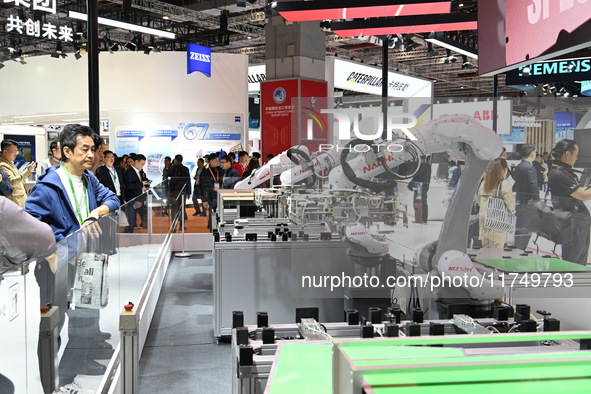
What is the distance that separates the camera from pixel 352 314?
1.81 meters

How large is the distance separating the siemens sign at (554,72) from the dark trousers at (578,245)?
472 centimetres

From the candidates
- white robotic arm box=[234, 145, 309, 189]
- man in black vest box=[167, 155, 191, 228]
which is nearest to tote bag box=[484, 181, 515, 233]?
white robotic arm box=[234, 145, 309, 189]

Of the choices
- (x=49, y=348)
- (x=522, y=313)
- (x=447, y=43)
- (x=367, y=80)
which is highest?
(x=367, y=80)

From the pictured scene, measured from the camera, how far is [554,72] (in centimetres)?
716

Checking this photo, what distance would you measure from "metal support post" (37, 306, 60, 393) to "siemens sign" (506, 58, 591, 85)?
20.8 feet

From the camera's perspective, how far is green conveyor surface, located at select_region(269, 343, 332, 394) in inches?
47.9

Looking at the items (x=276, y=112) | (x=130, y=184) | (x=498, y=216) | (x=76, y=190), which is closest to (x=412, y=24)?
(x=130, y=184)

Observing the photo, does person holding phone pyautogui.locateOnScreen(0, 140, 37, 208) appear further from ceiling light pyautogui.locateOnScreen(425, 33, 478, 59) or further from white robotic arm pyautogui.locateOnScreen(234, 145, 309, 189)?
ceiling light pyautogui.locateOnScreen(425, 33, 478, 59)

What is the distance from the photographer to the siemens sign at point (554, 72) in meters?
6.93

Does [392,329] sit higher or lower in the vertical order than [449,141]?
lower

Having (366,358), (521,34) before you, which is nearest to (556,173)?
(521,34)

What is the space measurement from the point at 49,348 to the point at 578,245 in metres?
2.32

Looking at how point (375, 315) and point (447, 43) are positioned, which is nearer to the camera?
point (375, 315)

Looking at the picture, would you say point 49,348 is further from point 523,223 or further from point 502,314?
point 523,223
